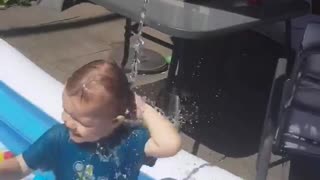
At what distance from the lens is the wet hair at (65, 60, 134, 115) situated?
154 cm

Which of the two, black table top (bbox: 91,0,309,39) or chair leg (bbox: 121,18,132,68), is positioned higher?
black table top (bbox: 91,0,309,39)

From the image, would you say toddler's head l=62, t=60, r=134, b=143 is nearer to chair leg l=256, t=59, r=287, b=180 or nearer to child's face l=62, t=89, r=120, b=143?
child's face l=62, t=89, r=120, b=143

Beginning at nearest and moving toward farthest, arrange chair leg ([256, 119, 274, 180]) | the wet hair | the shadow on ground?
the wet hair, chair leg ([256, 119, 274, 180]), the shadow on ground

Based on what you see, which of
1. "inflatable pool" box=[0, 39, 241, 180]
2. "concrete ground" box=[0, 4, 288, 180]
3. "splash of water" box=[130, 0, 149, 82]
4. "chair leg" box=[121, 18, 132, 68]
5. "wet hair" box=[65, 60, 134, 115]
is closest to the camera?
"wet hair" box=[65, 60, 134, 115]

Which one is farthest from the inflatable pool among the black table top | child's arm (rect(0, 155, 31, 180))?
child's arm (rect(0, 155, 31, 180))

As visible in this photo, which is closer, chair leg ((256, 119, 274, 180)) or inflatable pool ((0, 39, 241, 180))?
chair leg ((256, 119, 274, 180))

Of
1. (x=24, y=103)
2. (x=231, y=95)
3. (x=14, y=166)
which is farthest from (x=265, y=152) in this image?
(x=231, y=95)

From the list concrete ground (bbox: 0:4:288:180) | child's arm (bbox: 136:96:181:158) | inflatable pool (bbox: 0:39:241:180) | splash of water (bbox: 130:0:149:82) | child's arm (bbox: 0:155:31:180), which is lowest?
concrete ground (bbox: 0:4:288:180)

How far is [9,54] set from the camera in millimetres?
2867

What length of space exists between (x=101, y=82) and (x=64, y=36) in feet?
8.37

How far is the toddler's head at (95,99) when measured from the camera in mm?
1547

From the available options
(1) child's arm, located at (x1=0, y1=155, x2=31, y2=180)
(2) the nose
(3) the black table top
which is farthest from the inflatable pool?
(2) the nose

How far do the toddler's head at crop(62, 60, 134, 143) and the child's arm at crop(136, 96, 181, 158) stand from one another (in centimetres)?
8

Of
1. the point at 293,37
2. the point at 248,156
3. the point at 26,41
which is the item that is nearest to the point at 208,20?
the point at 248,156
